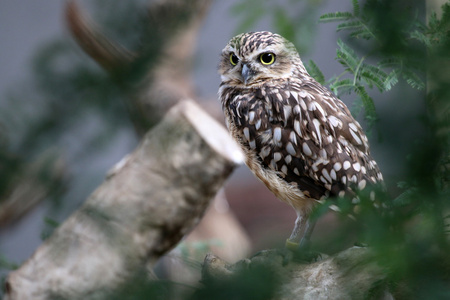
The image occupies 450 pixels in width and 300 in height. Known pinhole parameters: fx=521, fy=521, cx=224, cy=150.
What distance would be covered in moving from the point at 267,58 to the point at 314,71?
8.7 inches

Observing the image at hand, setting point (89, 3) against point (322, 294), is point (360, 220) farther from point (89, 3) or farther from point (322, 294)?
point (322, 294)

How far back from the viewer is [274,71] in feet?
7.90

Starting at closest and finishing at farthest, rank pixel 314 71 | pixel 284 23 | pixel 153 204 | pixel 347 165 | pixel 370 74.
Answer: pixel 284 23, pixel 370 74, pixel 347 165, pixel 314 71, pixel 153 204

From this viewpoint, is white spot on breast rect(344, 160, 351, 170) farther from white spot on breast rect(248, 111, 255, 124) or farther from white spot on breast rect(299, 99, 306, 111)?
white spot on breast rect(248, 111, 255, 124)

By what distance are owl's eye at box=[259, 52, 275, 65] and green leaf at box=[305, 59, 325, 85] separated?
166 mm

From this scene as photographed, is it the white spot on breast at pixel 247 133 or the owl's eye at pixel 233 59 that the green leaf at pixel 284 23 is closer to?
the white spot on breast at pixel 247 133

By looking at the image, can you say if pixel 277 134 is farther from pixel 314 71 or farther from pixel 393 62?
pixel 393 62

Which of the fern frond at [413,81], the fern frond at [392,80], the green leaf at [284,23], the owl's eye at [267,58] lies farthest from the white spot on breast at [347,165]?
the fern frond at [413,81]

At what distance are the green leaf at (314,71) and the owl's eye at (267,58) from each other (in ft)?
0.55

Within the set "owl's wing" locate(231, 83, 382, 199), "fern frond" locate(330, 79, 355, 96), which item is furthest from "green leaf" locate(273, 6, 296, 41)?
"owl's wing" locate(231, 83, 382, 199)

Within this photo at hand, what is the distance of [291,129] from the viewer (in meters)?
2.19

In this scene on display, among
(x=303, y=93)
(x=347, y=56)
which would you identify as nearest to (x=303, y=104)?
(x=303, y=93)

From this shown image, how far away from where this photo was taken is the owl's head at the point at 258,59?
7.63 feet

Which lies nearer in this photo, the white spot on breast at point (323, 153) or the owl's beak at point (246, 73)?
the white spot on breast at point (323, 153)
